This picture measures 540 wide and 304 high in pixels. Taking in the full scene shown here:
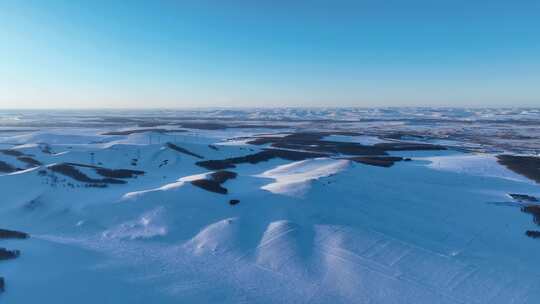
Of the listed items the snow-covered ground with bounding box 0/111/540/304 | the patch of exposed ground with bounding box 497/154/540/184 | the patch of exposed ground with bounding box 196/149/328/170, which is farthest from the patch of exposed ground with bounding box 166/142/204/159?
the patch of exposed ground with bounding box 497/154/540/184

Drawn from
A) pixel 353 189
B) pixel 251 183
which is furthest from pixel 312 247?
pixel 251 183

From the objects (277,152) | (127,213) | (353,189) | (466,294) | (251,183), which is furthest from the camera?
(277,152)

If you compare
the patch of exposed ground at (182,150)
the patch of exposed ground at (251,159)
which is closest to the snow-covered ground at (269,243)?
the patch of exposed ground at (251,159)

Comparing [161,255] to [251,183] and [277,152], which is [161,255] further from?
[277,152]

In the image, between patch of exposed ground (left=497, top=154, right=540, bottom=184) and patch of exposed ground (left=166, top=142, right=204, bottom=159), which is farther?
patch of exposed ground (left=166, top=142, right=204, bottom=159)

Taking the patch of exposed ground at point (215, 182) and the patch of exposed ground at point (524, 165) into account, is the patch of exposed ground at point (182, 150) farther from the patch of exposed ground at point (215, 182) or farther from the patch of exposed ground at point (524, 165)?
the patch of exposed ground at point (524, 165)

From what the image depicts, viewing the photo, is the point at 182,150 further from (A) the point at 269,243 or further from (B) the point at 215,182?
(A) the point at 269,243

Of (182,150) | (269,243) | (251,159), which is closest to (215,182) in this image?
(269,243)

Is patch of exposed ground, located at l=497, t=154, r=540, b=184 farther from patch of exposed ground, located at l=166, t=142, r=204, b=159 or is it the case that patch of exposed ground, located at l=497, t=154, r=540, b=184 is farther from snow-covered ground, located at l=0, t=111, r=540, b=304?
patch of exposed ground, located at l=166, t=142, r=204, b=159
